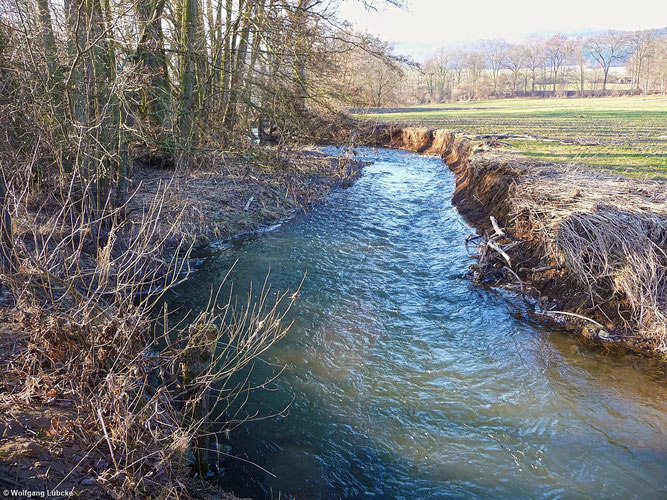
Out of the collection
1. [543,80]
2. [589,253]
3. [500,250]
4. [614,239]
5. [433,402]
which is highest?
[543,80]

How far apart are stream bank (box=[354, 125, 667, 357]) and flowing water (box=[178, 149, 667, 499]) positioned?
514 mm

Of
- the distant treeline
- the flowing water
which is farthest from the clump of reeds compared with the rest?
the distant treeline

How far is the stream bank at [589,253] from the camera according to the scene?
242 inches

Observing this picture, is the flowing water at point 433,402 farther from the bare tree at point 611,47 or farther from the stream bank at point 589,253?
the bare tree at point 611,47

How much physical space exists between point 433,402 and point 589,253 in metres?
3.75

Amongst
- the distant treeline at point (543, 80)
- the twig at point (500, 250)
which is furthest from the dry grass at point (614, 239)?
the distant treeline at point (543, 80)

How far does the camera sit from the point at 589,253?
6785mm

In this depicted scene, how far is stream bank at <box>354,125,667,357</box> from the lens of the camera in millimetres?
6156

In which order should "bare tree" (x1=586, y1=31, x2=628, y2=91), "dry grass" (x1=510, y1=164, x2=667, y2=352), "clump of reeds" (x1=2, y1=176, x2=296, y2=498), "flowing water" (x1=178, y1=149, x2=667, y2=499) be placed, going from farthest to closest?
1. "bare tree" (x1=586, y1=31, x2=628, y2=91)
2. "dry grass" (x1=510, y1=164, x2=667, y2=352)
3. "flowing water" (x1=178, y1=149, x2=667, y2=499)
4. "clump of reeds" (x1=2, y1=176, x2=296, y2=498)

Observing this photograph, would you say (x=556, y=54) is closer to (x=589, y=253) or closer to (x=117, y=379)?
(x=589, y=253)

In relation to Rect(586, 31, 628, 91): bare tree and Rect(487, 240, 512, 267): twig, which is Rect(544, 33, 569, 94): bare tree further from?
Rect(487, 240, 512, 267): twig

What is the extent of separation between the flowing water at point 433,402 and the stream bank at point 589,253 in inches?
20.3

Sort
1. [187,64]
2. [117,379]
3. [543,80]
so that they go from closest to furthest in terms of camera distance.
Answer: [117,379] < [187,64] < [543,80]

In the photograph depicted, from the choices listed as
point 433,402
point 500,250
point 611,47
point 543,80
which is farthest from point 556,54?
point 433,402
